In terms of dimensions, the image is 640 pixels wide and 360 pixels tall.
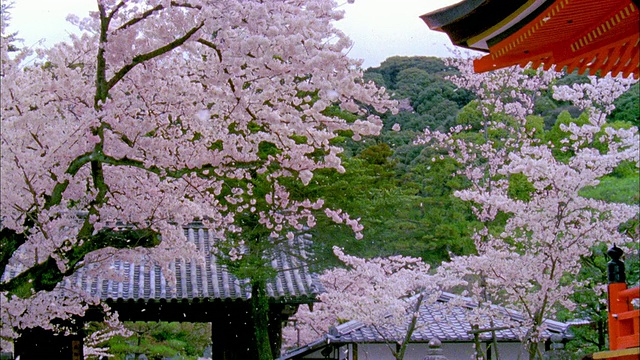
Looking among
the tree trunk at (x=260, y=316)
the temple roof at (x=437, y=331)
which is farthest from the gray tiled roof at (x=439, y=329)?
the tree trunk at (x=260, y=316)

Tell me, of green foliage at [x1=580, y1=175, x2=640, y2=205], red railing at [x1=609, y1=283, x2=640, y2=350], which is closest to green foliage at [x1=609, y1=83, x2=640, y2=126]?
green foliage at [x1=580, y1=175, x2=640, y2=205]

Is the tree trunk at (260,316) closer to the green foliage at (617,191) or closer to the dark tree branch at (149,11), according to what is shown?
the green foliage at (617,191)

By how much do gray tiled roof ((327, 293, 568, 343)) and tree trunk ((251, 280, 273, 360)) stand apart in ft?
6.92

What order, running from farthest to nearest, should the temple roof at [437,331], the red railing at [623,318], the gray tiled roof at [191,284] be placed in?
1. the temple roof at [437,331]
2. the gray tiled roof at [191,284]
3. the red railing at [623,318]

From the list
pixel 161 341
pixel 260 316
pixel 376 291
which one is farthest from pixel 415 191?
pixel 260 316

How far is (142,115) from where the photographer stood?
244 inches

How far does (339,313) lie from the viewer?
519 inches

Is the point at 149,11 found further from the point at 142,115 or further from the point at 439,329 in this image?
the point at 439,329

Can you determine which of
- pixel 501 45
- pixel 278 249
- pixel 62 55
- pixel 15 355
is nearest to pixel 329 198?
pixel 278 249

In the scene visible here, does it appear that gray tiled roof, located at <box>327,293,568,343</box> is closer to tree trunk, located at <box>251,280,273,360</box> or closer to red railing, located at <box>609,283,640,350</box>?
tree trunk, located at <box>251,280,273,360</box>

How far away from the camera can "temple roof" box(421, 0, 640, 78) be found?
3.34 m

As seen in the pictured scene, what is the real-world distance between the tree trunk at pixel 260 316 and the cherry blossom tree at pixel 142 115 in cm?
405

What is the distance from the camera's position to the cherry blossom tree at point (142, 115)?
5129 mm

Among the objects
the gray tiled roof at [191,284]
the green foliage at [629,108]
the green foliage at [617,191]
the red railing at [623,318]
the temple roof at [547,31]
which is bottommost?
the red railing at [623,318]
